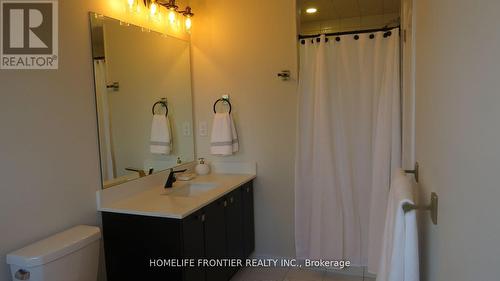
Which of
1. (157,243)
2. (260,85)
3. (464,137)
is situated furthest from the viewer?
(260,85)

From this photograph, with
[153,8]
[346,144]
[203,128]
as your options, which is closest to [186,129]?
[203,128]

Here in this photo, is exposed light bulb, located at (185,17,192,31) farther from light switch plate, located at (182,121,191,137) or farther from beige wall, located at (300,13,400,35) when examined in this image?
beige wall, located at (300,13,400,35)

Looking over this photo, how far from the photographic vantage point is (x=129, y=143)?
259cm

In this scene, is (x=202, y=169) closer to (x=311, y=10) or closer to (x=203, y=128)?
(x=203, y=128)

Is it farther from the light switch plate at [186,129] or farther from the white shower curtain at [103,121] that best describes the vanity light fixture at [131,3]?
the light switch plate at [186,129]

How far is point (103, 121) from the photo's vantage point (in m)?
2.31

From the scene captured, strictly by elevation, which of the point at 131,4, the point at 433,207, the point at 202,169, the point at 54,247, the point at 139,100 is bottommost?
the point at 54,247

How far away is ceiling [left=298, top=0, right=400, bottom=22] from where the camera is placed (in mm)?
2842

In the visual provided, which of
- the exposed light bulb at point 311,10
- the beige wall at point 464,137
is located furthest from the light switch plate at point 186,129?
the beige wall at point 464,137

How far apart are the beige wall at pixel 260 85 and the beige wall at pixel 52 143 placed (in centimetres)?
113

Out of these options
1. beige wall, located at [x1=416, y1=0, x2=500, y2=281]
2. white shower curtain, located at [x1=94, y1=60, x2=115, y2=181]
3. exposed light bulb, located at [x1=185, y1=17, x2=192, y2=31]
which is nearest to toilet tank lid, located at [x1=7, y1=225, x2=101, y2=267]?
white shower curtain, located at [x1=94, y1=60, x2=115, y2=181]

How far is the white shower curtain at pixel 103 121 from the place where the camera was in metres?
2.27

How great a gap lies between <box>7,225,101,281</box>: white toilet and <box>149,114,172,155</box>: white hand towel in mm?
1010

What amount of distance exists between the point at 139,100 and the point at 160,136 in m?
0.39
